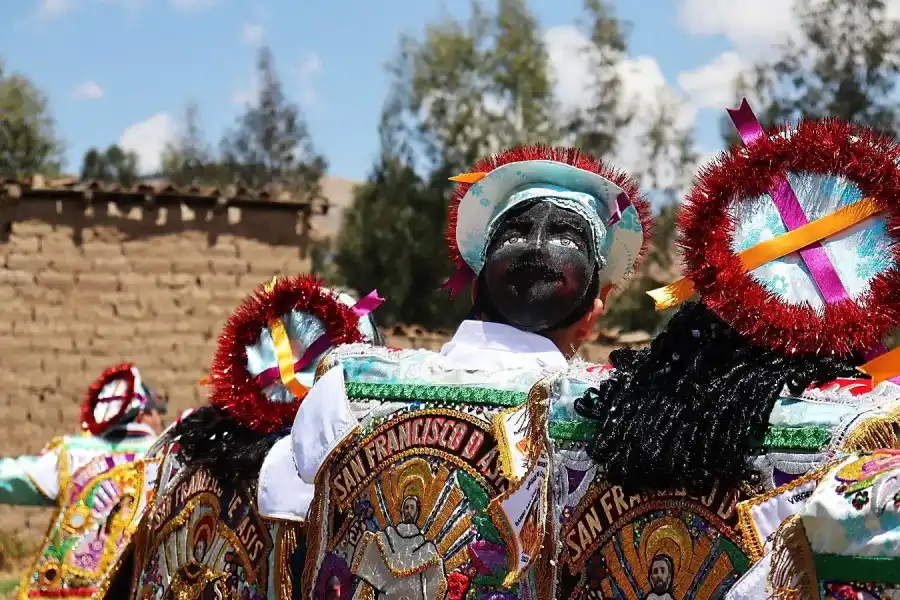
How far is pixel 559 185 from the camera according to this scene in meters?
3.22

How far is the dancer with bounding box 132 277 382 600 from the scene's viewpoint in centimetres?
380

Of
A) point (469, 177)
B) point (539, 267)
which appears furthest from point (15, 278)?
point (539, 267)

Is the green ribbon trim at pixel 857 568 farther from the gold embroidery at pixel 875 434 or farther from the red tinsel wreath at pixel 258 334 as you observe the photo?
the red tinsel wreath at pixel 258 334

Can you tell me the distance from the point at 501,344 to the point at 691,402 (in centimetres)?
68

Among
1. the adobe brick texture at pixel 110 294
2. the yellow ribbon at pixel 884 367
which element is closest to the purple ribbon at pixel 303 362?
the yellow ribbon at pixel 884 367

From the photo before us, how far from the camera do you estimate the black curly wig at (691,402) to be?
7.80 ft

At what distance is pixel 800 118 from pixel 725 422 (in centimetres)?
69

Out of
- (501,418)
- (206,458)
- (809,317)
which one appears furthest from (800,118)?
(206,458)

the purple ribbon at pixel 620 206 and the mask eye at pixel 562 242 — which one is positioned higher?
the purple ribbon at pixel 620 206

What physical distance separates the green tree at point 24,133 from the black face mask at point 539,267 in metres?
27.1

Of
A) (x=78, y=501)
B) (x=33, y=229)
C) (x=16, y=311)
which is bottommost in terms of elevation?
(x=78, y=501)

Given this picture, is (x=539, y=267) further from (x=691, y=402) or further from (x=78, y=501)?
(x=78, y=501)

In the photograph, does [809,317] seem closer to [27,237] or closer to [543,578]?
[543,578]

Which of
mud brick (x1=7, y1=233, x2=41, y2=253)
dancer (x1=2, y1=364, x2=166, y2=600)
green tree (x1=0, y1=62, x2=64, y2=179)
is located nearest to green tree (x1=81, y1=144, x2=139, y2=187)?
green tree (x1=0, y1=62, x2=64, y2=179)
